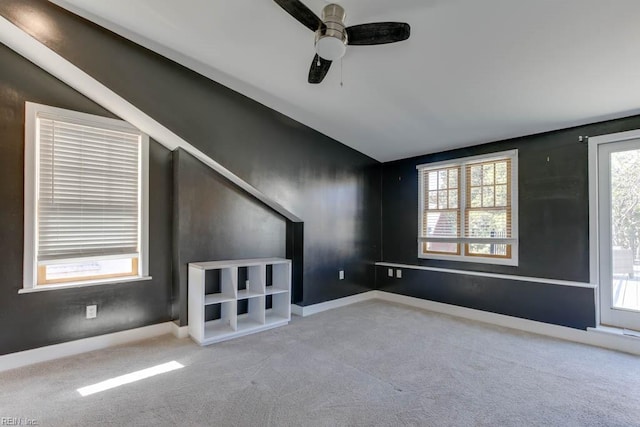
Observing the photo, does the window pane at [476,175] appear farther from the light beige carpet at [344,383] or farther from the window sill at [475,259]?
the light beige carpet at [344,383]

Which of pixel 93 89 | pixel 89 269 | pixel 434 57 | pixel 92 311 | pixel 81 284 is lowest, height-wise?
pixel 92 311

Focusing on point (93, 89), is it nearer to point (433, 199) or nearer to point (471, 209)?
point (433, 199)

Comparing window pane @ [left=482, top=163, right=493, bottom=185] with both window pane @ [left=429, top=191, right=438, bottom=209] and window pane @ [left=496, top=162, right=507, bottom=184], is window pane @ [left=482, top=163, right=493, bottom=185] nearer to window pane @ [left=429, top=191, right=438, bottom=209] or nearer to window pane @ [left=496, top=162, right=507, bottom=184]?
window pane @ [left=496, top=162, right=507, bottom=184]

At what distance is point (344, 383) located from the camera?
2.50 metres

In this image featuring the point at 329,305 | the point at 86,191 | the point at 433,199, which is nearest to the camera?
the point at 86,191

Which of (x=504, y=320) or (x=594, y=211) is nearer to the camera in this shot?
(x=594, y=211)

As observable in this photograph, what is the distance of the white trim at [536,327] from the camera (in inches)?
124

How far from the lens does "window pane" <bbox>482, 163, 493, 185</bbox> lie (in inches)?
169

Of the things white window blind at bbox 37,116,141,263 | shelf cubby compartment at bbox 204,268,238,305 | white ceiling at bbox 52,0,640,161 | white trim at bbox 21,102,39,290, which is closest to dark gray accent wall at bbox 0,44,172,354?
white trim at bbox 21,102,39,290

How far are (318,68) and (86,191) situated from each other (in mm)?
2578

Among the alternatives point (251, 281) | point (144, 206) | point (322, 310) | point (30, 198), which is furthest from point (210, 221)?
point (322, 310)

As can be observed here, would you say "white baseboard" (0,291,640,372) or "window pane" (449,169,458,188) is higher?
"window pane" (449,169,458,188)

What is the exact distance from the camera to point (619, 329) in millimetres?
3303

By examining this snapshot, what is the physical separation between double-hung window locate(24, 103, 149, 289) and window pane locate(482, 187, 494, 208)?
14.0ft
